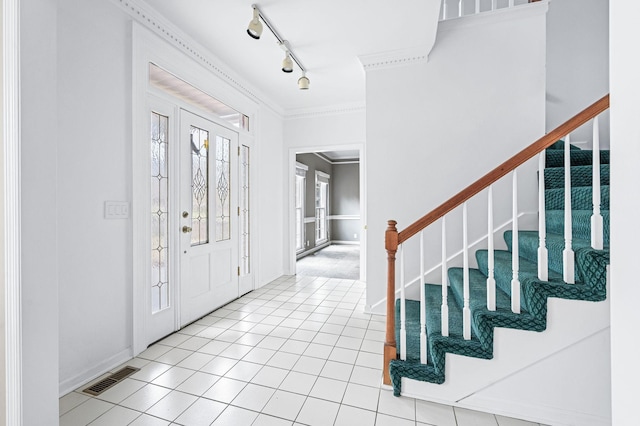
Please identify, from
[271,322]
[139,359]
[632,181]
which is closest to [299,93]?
[271,322]

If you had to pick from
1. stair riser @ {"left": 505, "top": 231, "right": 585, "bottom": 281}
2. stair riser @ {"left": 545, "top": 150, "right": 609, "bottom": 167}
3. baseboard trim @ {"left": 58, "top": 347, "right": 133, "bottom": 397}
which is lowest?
baseboard trim @ {"left": 58, "top": 347, "right": 133, "bottom": 397}

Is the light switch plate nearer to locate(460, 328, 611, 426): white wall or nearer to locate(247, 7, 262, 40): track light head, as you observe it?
locate(247, 7, 262, 40): track light head

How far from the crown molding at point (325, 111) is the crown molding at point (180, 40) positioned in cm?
95

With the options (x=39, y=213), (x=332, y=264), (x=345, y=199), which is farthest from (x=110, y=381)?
(x=345, y=199)

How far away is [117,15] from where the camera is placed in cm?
217

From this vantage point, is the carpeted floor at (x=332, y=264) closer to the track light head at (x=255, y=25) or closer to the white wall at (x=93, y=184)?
the white wall at (x=93, y=184)

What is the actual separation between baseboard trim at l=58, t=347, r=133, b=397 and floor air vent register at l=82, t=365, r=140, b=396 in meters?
0.08

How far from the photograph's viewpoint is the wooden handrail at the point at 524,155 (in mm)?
1539

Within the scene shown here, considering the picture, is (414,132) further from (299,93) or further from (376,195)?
(299,93)

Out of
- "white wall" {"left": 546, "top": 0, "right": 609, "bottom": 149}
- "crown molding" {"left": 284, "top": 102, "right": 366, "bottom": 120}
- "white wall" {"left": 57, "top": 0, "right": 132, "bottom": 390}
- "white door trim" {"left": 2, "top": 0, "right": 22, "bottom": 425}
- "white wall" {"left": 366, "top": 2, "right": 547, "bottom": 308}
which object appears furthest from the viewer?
"crown molding" {"left": 284, "top": 102, "right": 366, "bottom": 120}

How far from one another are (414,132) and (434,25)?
94 cm

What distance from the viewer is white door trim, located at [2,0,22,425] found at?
3.99 feet

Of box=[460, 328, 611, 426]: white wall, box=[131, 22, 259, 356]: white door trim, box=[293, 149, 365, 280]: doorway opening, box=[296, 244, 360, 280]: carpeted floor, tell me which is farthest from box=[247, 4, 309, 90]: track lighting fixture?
box=[296, 244, 360, 280]: carpeted floor

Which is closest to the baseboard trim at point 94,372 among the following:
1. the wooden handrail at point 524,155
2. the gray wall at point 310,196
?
the wooden handrail at point 524,155
